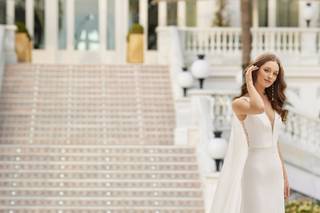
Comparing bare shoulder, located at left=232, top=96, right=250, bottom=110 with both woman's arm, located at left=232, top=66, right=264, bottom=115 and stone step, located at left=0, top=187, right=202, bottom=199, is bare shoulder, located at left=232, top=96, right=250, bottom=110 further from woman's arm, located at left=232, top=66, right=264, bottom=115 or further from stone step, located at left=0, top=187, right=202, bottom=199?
stone step, located at left=0, top=187, right=202, bottom=199

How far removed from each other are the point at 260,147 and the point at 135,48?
701 inches

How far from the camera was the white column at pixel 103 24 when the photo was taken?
88.7 ft

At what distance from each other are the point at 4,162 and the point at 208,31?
7.71m

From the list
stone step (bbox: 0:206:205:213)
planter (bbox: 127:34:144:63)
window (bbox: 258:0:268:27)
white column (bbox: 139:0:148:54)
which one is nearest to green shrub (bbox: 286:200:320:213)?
stone step (bbox: 0:206:205:213)

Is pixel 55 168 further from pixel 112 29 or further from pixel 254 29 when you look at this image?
pixel 112 29

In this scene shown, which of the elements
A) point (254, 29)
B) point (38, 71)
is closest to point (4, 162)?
point (38, 71)

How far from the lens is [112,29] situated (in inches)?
1069

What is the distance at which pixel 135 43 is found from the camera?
25672 mm

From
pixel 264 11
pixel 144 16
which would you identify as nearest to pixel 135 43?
pixel 144 16

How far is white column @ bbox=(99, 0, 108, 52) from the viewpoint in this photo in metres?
27.0

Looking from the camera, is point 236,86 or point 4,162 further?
point 236,86

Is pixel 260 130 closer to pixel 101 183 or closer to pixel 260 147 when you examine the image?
pixel 260 147

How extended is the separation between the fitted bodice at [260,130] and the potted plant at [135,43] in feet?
58.1

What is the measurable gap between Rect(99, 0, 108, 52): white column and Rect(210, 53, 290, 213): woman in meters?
19.1
